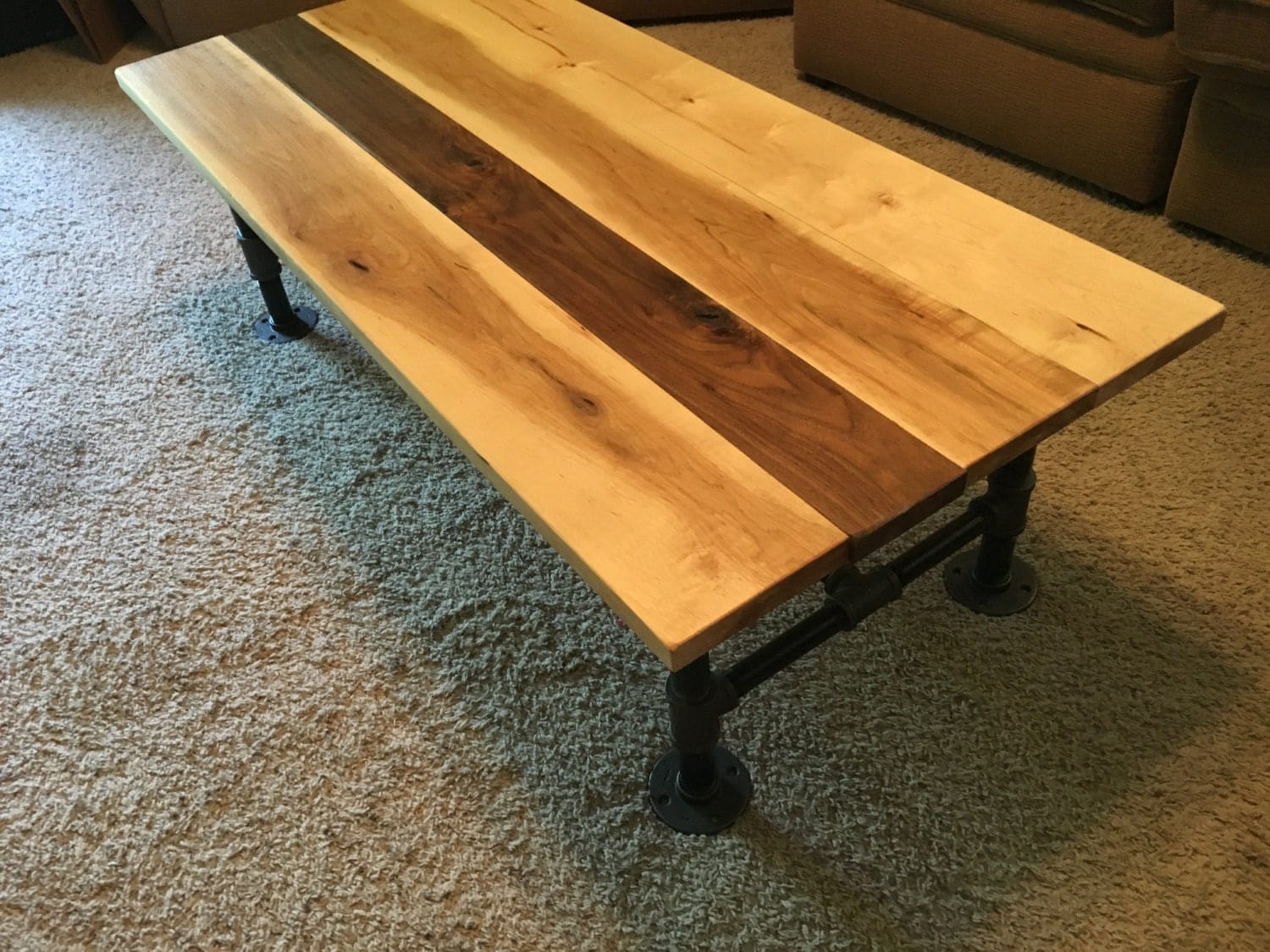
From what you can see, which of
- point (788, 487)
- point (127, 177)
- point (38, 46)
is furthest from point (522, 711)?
point (38, 46)

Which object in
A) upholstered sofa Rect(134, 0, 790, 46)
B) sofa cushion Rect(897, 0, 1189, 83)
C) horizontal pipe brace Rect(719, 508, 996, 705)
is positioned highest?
sofa cushion Rect(897, 0, 1189, 83)

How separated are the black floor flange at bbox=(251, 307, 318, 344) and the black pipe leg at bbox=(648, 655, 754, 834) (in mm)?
950

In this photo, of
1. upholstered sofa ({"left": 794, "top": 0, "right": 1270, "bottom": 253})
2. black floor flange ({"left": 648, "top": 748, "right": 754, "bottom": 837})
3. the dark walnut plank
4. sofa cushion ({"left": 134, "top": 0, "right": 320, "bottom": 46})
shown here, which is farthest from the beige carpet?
sofa cushion ({"left": 134, "top": 0, "right": 320, "bottom": 46})

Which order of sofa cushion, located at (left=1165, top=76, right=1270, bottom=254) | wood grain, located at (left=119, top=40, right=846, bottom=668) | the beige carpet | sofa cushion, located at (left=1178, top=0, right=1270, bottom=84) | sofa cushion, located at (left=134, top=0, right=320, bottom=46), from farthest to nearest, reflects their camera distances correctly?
sofa cushion, located at (left=134, top=0, right=320, bottom=46)
sofa cushion, located at (left=1165, top=76, right=1270, bottom=254)
sofa cushion, located at (left=1178, top=0, right=1270, bottom=84)
the beige carpet
wood grain, located at (left=119, top=40, right=846, bottom=668)

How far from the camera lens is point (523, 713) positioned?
1144 millimetres

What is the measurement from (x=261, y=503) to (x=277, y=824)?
0.48m

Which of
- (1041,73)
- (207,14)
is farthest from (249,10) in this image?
(1041,73)

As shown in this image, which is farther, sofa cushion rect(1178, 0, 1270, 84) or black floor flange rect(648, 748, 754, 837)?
sofa cushion rect(1178, 0, 1270, 84)

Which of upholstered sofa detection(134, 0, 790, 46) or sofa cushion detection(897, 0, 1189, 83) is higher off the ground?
sofa cushion detection(897, 0, 1189, 83)

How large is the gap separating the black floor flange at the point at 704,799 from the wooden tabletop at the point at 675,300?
373 millimetres

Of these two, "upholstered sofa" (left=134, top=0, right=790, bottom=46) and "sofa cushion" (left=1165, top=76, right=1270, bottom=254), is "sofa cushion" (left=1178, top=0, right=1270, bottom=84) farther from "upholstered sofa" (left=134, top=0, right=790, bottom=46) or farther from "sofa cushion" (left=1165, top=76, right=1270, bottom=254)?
"upholstered sofa" (left=134, top=0, right=790, bottom=46)

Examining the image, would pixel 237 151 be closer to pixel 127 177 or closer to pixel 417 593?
pixel 417 593

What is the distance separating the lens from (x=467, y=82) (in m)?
1.34

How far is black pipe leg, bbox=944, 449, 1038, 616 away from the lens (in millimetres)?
1077
